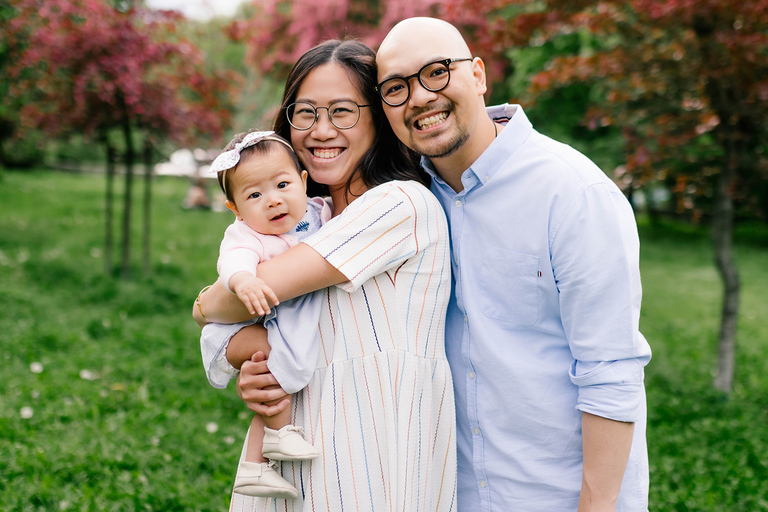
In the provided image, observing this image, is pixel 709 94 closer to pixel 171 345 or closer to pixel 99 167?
pixel 171 345

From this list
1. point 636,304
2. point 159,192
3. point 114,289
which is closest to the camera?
point 636,304

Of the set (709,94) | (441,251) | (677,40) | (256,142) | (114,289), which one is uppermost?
(677,40)

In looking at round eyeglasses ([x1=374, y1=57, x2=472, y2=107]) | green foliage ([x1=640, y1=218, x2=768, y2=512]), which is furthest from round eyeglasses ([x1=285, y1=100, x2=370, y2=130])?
green foliage ([x1=640, y1=218, x2=768, y2=512])

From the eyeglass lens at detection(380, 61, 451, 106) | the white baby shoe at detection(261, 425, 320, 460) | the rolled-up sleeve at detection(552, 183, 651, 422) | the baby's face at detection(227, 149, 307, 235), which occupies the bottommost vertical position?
the white baby shoe at detection(261, 425, 320, 460)

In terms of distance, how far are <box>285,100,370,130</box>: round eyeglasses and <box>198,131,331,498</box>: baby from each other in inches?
4.0

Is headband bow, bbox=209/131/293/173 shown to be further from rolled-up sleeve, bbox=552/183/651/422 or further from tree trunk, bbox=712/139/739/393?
tree trunk, bbox=712/139/739/393

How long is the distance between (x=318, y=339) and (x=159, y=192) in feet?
55.1

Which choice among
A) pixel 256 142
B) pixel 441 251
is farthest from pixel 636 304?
pixel 256 142

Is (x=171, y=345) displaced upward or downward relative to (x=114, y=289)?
downward

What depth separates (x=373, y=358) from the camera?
1.66 meters

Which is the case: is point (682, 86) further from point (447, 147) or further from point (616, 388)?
point (616, 388)

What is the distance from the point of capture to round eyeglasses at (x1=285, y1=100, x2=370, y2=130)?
1985mm

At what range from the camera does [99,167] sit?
79.6ft

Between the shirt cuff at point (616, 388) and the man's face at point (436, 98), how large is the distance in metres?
0.71
